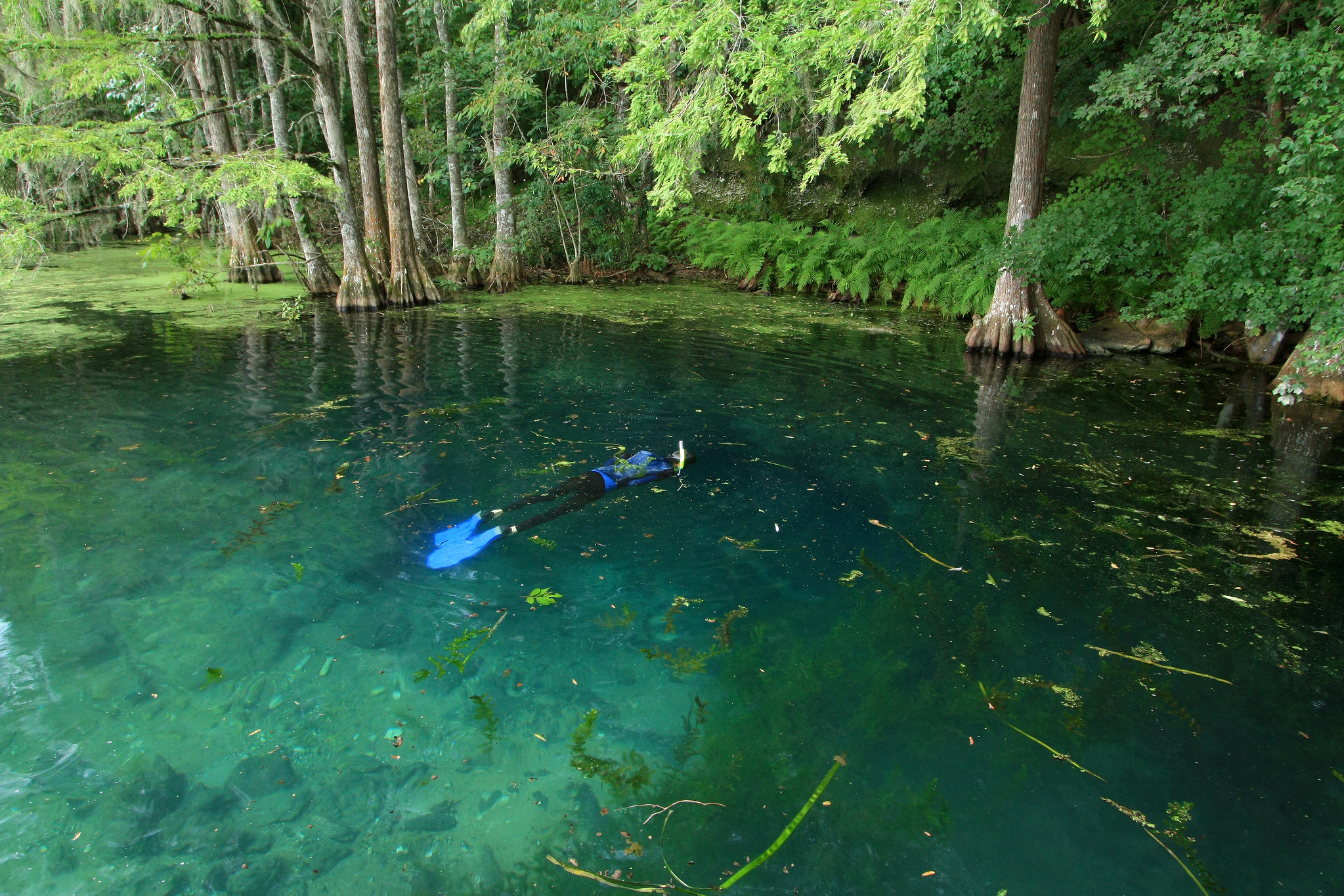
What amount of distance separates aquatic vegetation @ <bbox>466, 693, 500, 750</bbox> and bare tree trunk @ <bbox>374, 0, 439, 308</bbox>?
1183cm

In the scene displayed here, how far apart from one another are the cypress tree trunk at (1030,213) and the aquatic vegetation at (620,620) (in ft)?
29.0

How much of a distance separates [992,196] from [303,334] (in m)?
14.5

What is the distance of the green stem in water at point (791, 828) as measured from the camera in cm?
244

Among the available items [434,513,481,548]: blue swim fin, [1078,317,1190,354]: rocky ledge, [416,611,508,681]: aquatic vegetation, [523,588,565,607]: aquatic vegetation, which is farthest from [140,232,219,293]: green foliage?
[1078,317,1190,354]: rocky ledge

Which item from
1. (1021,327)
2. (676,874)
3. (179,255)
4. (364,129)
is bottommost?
(676,874)

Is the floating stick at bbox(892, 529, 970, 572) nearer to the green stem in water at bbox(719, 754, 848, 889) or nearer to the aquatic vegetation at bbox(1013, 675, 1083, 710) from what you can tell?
the aquatic vegetation at bbox(1013, 675, 1083, 710)

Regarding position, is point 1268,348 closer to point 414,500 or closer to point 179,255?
point 414,500

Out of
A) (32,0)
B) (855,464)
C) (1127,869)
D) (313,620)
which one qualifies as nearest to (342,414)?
(313,620)

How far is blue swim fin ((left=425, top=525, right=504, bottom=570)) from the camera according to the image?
4340 mm

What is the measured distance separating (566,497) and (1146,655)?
12.3ft

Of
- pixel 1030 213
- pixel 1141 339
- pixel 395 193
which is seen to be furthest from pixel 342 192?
pixel 1141 339

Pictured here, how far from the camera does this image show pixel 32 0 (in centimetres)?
948

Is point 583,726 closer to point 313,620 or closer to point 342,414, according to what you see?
point 313,620

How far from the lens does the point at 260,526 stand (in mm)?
4738
